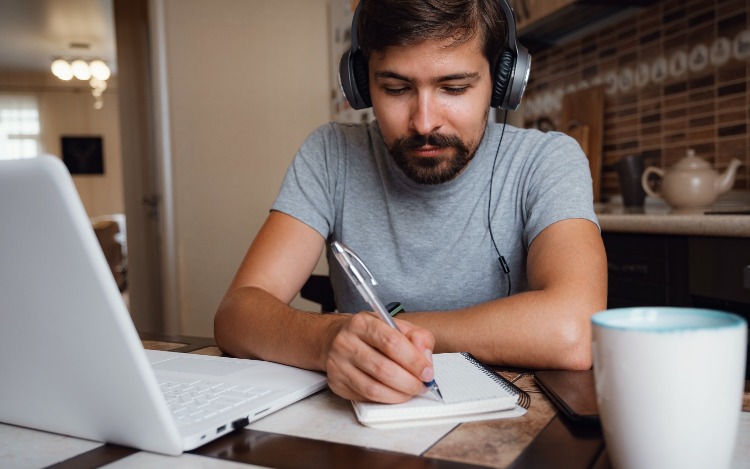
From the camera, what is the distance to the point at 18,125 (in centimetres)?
955

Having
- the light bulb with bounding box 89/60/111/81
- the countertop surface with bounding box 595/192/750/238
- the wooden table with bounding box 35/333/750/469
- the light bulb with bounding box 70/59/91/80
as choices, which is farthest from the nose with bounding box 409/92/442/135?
the light bulb with bounding box 70/59/91/80

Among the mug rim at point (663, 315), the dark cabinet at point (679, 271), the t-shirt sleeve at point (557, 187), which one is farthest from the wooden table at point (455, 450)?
the dark cabinet at point (679, 271)

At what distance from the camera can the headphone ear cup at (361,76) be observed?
1235 mm

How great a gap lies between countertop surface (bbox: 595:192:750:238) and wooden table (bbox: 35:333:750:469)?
119cm

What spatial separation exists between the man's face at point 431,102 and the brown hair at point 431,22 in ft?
0.05

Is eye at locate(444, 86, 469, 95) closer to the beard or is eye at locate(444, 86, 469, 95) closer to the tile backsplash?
the beard

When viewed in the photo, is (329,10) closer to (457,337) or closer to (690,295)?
(690,295)

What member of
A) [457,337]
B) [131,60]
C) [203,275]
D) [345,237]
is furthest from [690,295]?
[131,60]

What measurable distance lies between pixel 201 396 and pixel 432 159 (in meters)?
0.65

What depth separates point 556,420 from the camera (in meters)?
0.61

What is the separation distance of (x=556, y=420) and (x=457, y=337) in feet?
0.89

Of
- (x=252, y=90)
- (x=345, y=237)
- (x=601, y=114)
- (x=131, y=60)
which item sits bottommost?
(x=345, y=237)

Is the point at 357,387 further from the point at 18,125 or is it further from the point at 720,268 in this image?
the point at 18,125

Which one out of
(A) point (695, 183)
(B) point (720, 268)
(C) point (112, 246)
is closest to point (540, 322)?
(B) point (720, 268)
